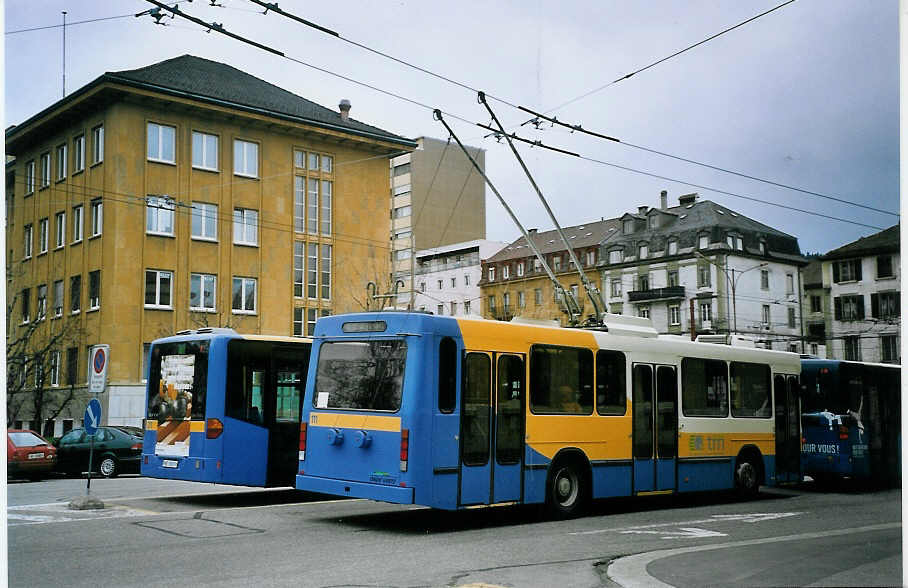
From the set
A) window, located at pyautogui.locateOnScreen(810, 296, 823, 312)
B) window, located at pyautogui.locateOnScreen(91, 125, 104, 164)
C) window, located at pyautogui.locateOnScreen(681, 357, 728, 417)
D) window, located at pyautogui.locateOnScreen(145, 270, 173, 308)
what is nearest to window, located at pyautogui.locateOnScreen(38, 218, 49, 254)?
window, located at pyautogui.locateOnScreen(91, 125, 104, 164)

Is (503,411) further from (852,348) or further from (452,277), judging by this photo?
(852,348)

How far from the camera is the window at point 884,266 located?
6.86 metres

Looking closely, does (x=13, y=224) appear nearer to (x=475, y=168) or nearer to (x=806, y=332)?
(x=475, y=168)

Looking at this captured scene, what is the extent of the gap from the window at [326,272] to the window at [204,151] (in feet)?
5.24

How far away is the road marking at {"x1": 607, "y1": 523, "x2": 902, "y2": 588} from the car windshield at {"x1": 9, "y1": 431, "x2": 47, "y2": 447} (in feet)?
34.1

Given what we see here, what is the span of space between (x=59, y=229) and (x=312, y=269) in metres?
2.85

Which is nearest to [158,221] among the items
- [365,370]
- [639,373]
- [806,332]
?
[365,370]

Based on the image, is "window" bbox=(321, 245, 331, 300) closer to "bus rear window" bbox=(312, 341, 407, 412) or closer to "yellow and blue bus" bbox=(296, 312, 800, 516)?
"yellow and blue bus" bbox=(296, 312, 800, 516)

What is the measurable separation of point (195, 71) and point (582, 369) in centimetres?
554

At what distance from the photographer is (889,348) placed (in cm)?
695

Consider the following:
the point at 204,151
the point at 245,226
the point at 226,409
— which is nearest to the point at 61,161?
the point at 204,151

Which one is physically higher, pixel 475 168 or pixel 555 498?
pixel 475 168

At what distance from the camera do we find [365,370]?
11.4 m

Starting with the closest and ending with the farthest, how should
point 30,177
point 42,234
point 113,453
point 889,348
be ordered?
point 889,348 → point 30,177 → point 42,234 → point 113,453
